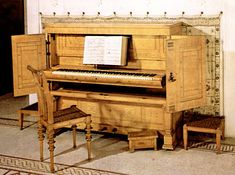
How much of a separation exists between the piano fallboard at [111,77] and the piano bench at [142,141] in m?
0.54

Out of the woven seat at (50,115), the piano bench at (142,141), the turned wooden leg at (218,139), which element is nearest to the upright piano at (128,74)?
the piano bench at (142,141)

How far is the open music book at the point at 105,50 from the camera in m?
4.84

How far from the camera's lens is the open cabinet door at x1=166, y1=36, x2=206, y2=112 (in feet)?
14.2

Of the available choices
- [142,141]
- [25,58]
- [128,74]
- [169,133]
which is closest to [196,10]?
[128,74]

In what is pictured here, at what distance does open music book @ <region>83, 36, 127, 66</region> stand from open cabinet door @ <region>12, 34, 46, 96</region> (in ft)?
1.83

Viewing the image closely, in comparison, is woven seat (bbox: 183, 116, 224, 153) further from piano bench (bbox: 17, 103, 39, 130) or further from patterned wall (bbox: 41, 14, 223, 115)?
piano bench (bbox: 17, 103, 39, 130)

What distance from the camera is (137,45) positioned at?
4.94 m

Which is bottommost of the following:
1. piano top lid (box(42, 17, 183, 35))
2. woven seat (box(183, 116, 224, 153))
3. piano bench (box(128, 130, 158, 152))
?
piano bench (box(128, 130, 158, 152))

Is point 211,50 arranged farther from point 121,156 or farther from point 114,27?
point 121,156

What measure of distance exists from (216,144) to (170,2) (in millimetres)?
1700

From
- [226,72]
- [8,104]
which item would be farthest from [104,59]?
[8,104]

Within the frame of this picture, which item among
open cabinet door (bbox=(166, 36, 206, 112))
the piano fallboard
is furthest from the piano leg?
the piano fallboard

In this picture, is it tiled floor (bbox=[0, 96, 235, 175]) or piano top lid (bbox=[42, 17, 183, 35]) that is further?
piano top lid (bbox=[42, 17, 183, 35])

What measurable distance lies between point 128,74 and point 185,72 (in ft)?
2.05
